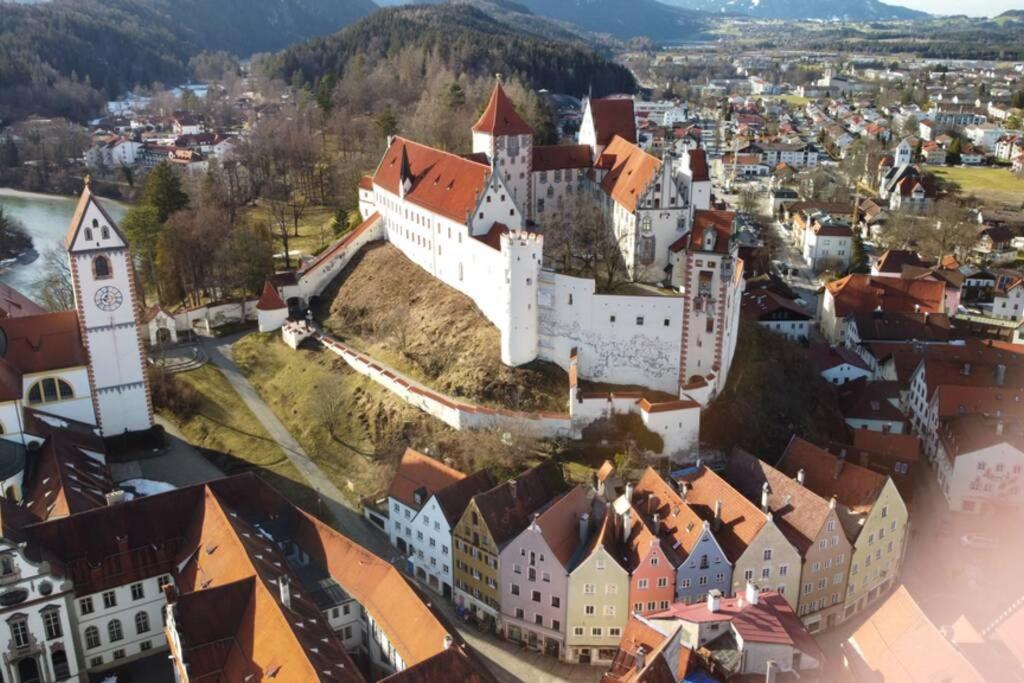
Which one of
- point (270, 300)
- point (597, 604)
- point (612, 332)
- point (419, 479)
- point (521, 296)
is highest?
point (521, 296)

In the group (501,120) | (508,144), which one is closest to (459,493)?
(508,144)

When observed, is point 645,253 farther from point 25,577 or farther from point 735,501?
point 25,577

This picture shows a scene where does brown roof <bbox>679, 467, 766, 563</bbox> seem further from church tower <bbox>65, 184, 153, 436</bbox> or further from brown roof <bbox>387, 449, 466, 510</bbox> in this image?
church tower <bbox>65, 184, 153, 436</bbox>

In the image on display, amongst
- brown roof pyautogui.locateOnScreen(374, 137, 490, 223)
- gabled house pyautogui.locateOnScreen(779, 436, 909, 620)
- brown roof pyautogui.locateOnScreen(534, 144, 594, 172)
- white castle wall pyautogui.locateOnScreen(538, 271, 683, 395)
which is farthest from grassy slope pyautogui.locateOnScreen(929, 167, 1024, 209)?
gabled house pyautogui.locateOnScreen(779, 436, 909, 620)

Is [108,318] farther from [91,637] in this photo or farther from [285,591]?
[285,591]

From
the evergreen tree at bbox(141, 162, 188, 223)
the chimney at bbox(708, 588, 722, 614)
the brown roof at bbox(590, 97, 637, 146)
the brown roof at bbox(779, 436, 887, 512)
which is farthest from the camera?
the evergreen tree at bbox(141, 162, 188, 223)

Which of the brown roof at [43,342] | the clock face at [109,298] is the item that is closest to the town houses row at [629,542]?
the clock face at [109,298]
